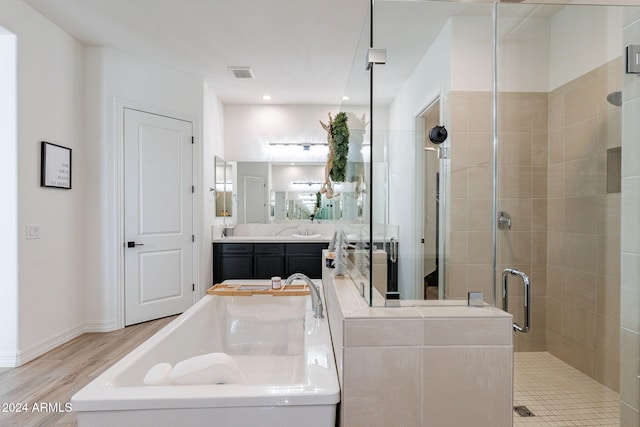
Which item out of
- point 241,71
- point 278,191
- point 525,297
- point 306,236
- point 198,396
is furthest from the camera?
point 278,191

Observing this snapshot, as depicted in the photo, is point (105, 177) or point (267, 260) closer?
point (105, 177)

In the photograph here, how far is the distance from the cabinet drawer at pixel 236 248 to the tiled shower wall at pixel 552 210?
112 inches

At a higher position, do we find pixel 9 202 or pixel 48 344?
pixel 9 202

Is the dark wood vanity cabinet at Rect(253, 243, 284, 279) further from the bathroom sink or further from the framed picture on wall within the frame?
the framed picture on wall

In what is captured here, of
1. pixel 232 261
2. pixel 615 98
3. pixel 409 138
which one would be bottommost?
pixel 232 261

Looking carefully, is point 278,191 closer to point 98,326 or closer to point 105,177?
point 105,177

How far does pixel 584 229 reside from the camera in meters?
1.92

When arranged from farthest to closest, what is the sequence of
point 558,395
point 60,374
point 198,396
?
point 60,374, point 558,395, point 198,396

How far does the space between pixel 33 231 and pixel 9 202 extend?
0.27 meters

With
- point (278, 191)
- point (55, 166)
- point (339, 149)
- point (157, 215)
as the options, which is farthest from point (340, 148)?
point (55, 166)

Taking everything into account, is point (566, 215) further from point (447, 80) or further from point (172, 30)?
point (172, 30)

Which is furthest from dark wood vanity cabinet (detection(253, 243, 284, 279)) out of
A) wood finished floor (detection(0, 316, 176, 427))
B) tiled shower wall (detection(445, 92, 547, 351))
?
tiled shower wall (detection(445, 92, 547, 351))

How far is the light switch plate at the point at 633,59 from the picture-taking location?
1.32m

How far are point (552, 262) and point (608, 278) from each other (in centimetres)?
31
